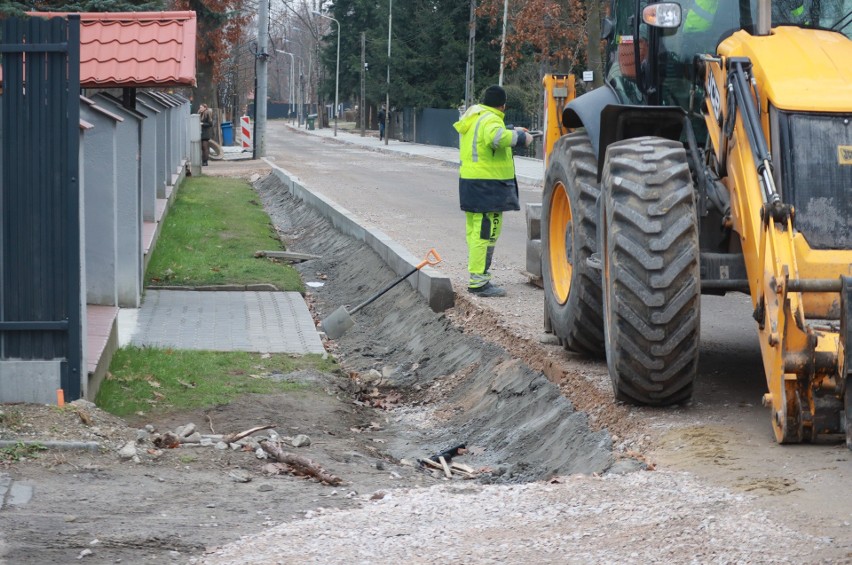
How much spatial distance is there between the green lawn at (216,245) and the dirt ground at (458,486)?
16.7 feet

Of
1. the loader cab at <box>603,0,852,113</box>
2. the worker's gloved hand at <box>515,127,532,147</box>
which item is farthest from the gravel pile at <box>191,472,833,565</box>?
the worker's gloved hand at <box>515,127,532,147</box>

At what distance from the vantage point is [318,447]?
7.63m

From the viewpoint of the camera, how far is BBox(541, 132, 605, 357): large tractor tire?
792 centimetres

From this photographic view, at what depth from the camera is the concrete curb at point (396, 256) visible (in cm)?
1180

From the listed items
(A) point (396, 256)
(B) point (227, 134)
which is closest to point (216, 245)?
(A) point (396, 256)

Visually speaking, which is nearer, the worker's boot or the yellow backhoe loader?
the yellow backhoe loader

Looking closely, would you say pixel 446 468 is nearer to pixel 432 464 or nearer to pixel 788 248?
pixel 432 464

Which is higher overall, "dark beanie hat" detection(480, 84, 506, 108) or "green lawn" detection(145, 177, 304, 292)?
"dark beanie hat" detection(480, 84, 506, 108)

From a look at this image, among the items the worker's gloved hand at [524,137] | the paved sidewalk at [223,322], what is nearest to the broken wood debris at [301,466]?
the paved sidewalk at [223,322]

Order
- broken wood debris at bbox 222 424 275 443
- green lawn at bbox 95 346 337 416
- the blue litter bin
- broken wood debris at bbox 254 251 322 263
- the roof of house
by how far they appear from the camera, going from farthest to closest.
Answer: the blue litter bin < broken wood debris at bbox 254 251 322 263 < the roof of house < green lawn at bbox 95 346 337 416 < broken wood debris at bbox 222 424 275 443

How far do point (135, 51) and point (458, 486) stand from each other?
7924 millimetres

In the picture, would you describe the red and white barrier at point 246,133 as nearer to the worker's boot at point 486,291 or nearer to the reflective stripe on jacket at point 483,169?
the worker's boot at point 486,291

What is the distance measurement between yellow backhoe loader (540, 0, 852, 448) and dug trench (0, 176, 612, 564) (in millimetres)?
758

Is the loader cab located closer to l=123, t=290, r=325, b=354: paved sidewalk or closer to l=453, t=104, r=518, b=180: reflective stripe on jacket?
l=453, t=104, r=518, b=180: reflective stripe on jacket
